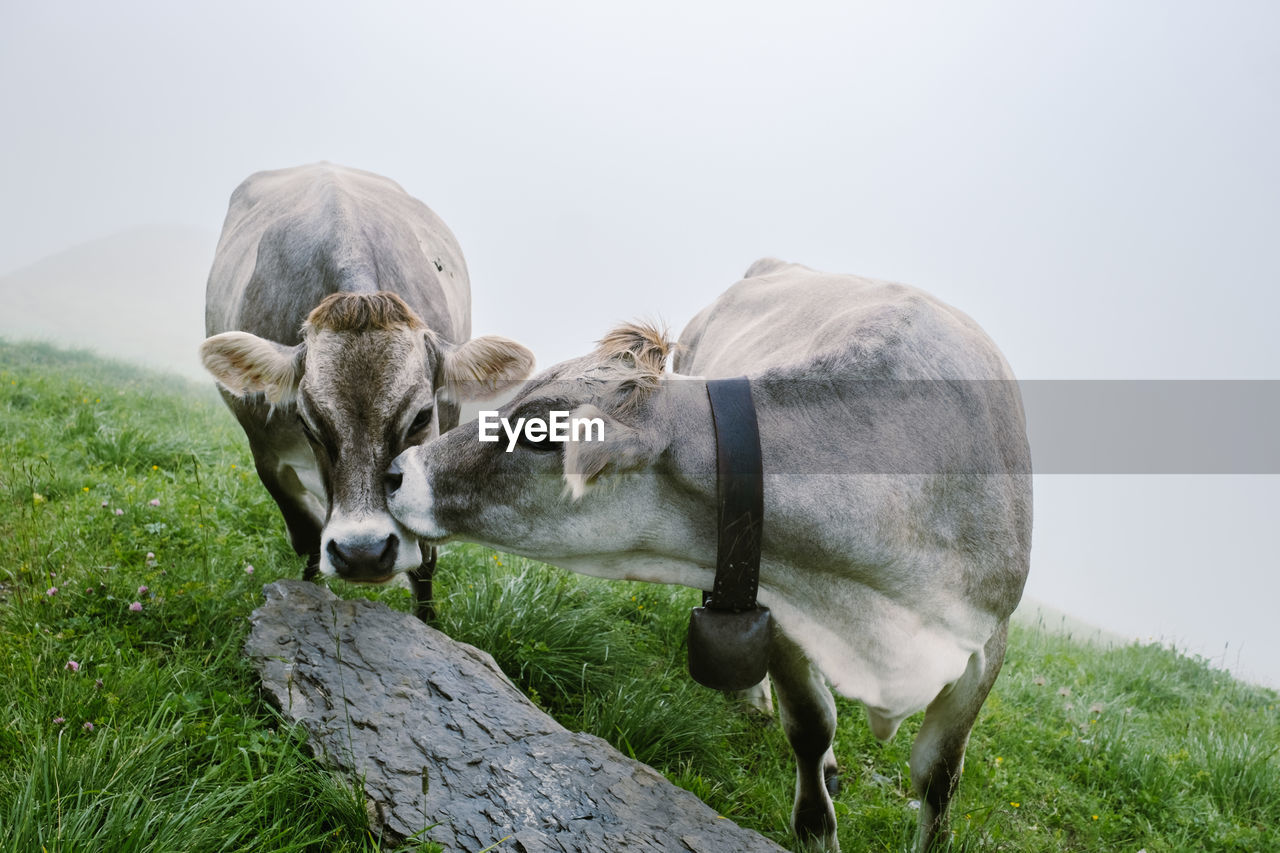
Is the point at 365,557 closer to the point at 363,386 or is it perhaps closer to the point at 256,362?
the point at 363,386

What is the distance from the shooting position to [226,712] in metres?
3.26

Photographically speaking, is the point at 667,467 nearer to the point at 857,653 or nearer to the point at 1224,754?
the point at 857,653

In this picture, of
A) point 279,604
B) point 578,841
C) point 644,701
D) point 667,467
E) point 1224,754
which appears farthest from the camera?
point 1224,754

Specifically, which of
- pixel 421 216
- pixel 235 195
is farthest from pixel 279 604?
pixel 235 195

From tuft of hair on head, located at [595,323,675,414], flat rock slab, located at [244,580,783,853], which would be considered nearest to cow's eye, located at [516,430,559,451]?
tuft of hair on head, located at [595,323,675,414]

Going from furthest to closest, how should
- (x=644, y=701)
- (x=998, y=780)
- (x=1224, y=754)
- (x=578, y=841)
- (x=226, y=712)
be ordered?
(x=1224, y=754) < (x=998, y=780) < (x=644, y=701) < (x=226, y=712) < (x=578, y=841)

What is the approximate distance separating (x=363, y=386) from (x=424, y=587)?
141 cm

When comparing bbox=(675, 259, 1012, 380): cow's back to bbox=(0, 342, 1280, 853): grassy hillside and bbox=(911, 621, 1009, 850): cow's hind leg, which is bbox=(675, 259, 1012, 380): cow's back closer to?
bbox=(911, 621, 1009, 850): cow's hind leg

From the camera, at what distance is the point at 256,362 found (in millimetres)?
4086

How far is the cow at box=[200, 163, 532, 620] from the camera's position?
358 centimetres

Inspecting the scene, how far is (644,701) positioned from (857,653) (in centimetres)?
126

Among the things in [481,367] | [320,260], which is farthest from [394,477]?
[320,260]

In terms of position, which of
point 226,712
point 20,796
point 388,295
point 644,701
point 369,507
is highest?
point 388,295

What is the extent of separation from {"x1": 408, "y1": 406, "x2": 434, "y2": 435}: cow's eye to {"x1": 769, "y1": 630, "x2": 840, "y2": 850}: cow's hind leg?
1825 millimetres
